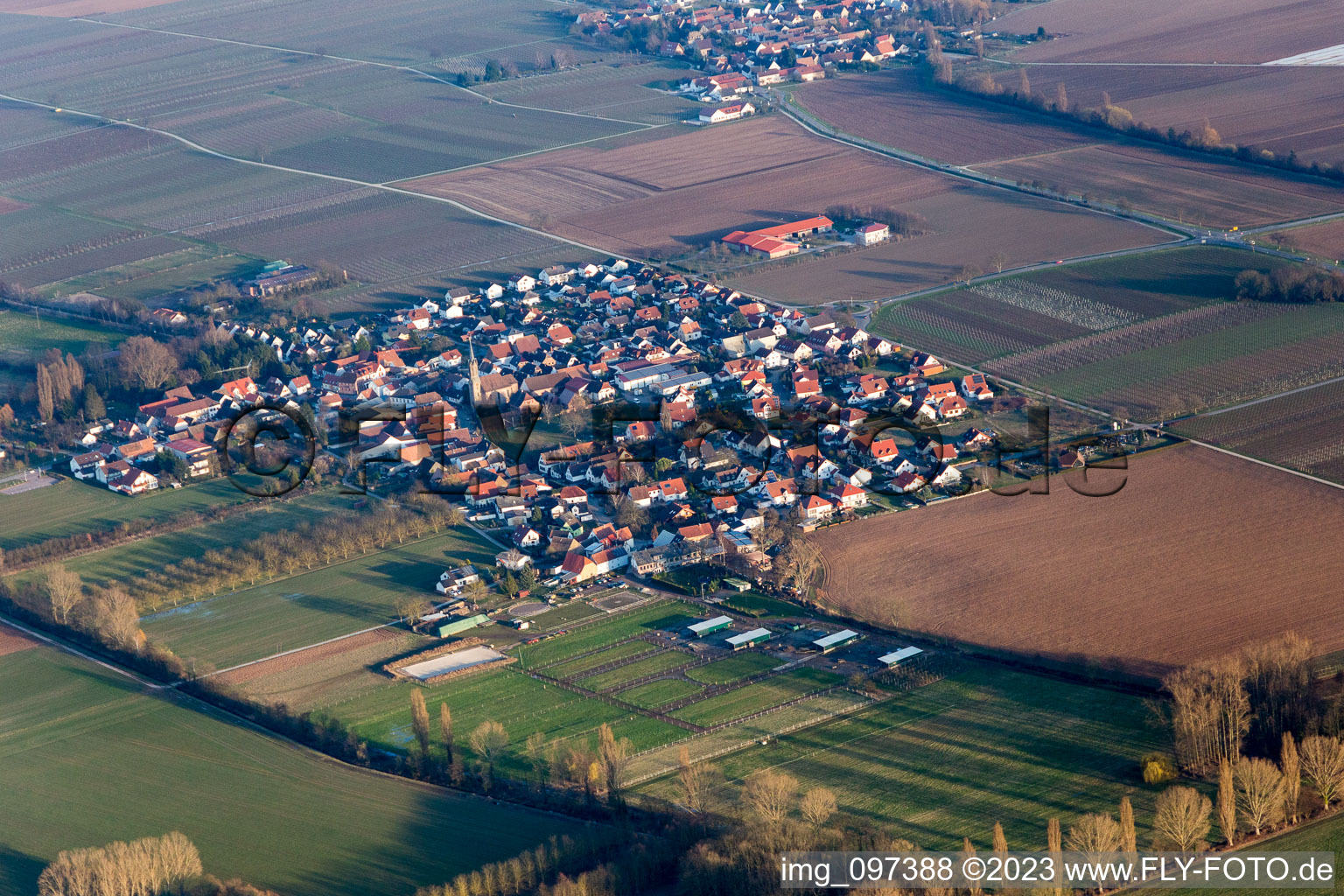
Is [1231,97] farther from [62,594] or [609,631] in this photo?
[62,594]

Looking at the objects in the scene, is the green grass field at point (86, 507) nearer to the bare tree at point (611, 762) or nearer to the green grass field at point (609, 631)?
the green grass field at point (609, 631)

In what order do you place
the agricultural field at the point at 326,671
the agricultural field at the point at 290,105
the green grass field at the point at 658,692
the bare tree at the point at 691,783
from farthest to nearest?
the agricultural field at the point at 290,105 → the agricultural field at the point at 326,671 → the green grass field at the point at 658,692 → the bare tree at the point at 691,783

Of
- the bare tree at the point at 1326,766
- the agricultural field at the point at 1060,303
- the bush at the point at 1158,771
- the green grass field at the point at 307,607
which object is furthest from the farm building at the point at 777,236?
the bare tree at the point at 1326,766

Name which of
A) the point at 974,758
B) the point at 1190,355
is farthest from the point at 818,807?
the point at 1190,355

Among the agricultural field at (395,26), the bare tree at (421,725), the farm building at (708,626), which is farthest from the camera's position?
the agricultural field at (395,26)

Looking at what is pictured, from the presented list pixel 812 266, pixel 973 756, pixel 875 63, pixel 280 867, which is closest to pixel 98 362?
pixel 812 266

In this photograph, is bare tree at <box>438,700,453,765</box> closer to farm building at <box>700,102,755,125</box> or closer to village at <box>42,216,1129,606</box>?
village at <box>42,216,1129,606</box>
